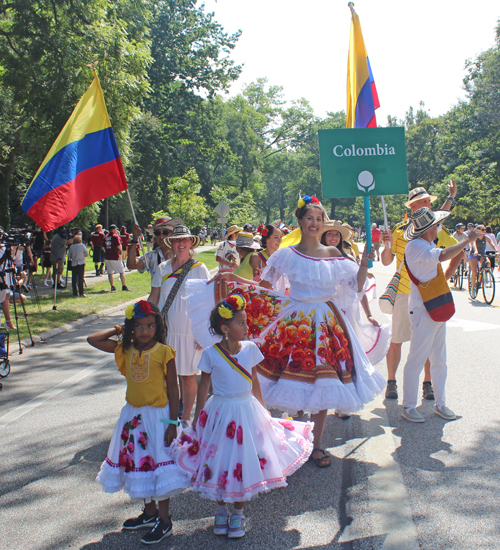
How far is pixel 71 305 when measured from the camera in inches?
569

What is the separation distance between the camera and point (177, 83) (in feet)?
128

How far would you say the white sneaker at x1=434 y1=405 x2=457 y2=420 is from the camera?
5.51 metres

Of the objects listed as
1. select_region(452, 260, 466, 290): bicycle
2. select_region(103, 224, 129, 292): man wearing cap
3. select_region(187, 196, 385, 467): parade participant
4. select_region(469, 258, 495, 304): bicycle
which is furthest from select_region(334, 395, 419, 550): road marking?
select_region(103, 224, 129, 292): man wearing cap

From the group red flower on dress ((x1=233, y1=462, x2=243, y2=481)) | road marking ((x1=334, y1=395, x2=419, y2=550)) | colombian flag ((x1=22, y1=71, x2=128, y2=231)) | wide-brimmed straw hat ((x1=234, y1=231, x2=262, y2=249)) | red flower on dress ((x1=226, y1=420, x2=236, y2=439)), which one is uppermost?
colombian flag ((x1=22, y1=71, x2=128, y2=231))

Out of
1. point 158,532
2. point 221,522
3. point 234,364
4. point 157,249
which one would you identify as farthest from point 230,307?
point 157,249

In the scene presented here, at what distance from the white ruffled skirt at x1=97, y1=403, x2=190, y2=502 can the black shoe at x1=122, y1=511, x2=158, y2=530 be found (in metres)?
0.11

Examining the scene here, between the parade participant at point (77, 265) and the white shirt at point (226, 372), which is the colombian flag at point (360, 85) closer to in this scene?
the white shirt at point (226, 372)

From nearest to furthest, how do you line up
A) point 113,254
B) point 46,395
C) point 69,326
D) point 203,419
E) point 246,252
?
point 203,419, point 46,395, point 246,252, point 69,326, point 113,254

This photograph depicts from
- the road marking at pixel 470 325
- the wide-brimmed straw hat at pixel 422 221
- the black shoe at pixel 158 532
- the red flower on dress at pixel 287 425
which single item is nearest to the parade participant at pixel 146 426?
the black shoe at pixel 158 532

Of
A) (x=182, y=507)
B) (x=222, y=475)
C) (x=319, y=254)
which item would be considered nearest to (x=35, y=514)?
(x=182, y=507)

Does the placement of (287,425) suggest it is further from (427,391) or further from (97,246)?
(97,246)

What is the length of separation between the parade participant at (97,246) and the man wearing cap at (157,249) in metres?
13.8

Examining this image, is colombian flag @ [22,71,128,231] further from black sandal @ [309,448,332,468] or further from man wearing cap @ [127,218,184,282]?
black sandal @ [309,448,332,468]

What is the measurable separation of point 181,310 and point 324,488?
2151 millimetres
